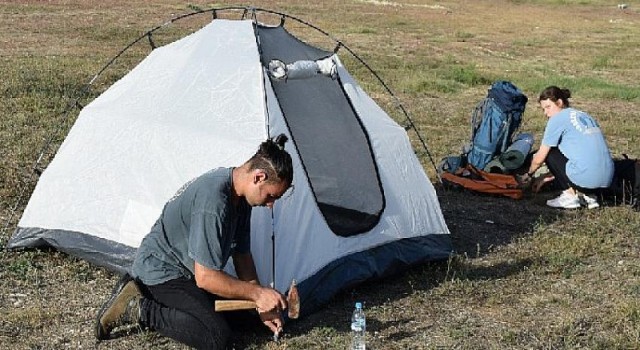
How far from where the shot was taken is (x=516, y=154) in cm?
861

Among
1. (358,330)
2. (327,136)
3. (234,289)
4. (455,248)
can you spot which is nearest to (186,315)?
(234,289)

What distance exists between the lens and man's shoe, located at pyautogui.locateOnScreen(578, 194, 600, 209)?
7992mm

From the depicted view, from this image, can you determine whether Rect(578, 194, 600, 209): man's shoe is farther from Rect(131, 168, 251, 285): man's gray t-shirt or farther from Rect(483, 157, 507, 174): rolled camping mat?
Rect(131, 168, 251, 285): man's gray t-shirt

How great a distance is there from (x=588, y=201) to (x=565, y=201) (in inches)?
8.6

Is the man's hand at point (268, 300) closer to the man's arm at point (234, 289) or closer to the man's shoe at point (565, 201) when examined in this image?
the man's arm at point (234, 289)

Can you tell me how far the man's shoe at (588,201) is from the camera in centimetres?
799

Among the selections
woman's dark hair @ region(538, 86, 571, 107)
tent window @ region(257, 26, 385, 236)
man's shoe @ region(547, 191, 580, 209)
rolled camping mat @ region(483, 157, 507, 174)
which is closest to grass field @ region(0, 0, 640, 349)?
man's shoe @ region(547, 191, 580, 209)

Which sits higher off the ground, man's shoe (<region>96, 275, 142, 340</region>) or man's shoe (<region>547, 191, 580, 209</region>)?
man's shoe (<region>96, 275, 142, 340</region>)

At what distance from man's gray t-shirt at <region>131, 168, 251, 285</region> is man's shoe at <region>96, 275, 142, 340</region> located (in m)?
0.10

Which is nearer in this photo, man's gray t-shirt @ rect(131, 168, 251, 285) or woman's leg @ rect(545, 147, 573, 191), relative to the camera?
man's gray t-shirt @ rect(131, 168, 251, 285)

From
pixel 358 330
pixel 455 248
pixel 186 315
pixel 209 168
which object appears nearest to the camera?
pixel 186 315

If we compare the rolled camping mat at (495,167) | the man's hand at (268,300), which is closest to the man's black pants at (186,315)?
the man's hand at (268,300)

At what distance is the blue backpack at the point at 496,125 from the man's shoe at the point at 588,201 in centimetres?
107

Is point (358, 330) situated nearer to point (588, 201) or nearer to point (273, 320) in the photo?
point (273, 320)
